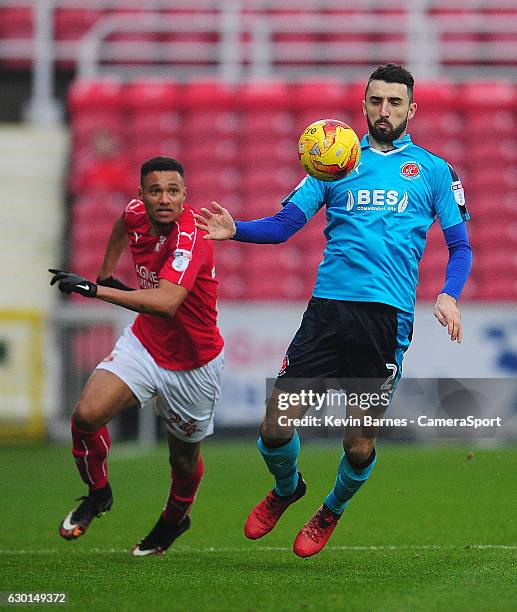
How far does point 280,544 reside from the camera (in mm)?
7230

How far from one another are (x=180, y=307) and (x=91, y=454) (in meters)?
0.91

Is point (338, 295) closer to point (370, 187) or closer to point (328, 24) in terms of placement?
point (370, 187)

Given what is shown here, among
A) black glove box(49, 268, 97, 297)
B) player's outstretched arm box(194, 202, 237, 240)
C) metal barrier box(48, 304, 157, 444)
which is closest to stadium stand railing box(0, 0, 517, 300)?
metal barrier box(48, 304, 157, 444)

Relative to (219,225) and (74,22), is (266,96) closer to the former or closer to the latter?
(74,22)

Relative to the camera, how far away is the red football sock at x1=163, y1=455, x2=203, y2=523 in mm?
7027

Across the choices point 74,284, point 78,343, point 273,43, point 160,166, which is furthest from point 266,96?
point 74,284

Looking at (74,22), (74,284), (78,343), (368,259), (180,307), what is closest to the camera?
(74,284)

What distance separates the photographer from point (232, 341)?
1377 centimetres

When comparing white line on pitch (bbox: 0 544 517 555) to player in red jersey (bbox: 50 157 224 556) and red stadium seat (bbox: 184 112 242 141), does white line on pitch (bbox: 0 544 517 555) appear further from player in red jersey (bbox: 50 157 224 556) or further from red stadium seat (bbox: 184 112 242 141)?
red stadium seat (bbox: 184 112 242 141)

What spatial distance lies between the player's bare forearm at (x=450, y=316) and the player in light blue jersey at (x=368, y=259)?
179 millimetres

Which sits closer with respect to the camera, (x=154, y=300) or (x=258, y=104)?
(x=154, y=300)

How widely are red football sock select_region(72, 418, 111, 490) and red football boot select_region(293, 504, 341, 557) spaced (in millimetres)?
1120

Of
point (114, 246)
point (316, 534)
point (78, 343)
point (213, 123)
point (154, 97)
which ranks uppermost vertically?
point (154, 97)

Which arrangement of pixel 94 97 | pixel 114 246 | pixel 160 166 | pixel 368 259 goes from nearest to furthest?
pixel 368 259 < pixel 160 166 < pixel 114 246 < pixel 94 97
